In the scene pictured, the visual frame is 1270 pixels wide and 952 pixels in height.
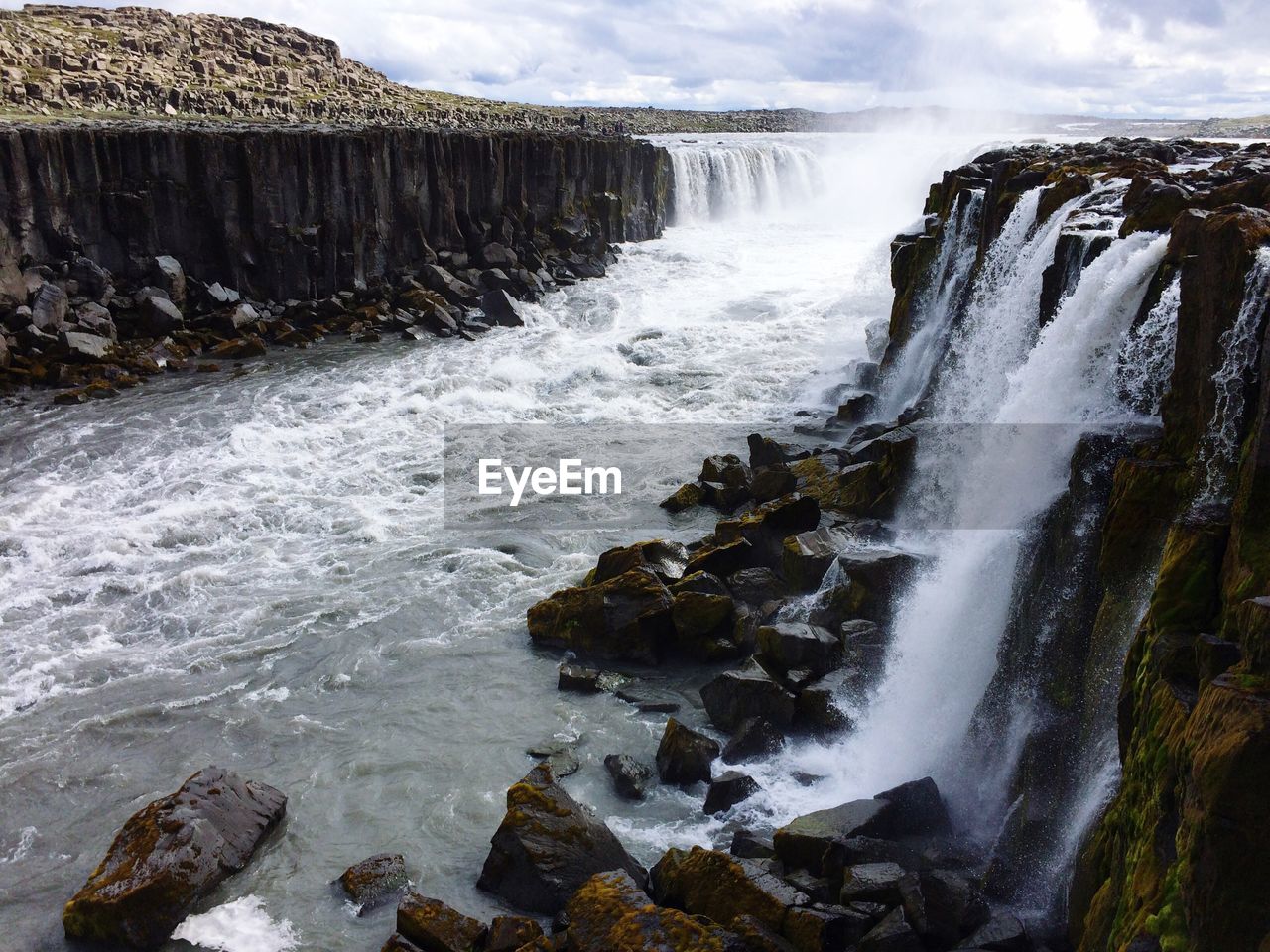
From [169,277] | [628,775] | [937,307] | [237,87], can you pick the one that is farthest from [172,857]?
[237,87]

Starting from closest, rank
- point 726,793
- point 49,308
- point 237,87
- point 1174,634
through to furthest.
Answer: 1. point 1174,634
2. point 726,793
3. point 49,308
4. point 237,87

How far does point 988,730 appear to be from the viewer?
9.25 m

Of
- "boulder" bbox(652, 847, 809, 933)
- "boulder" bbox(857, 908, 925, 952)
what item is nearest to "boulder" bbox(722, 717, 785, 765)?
"boulder" bbox(652, 847, 809, 933)

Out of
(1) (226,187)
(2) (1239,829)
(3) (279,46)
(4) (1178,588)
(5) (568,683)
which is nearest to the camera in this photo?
(2) (1239,829)

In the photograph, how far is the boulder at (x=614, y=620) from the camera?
41.1 feet

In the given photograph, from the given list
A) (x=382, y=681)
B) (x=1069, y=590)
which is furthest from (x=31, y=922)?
(x=1069, y=590)

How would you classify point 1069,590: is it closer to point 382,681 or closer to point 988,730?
point 988,730

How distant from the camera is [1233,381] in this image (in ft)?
24.0

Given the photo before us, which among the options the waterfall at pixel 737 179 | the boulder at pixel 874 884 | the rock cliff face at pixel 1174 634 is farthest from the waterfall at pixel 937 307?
the waterfall at pixel 737 179

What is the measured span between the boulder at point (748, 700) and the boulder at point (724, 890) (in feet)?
9.21

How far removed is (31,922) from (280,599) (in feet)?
19.4

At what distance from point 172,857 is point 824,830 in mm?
5506

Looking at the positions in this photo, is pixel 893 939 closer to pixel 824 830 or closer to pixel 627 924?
pixel 824 830

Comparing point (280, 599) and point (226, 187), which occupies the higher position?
point (226, 187)
